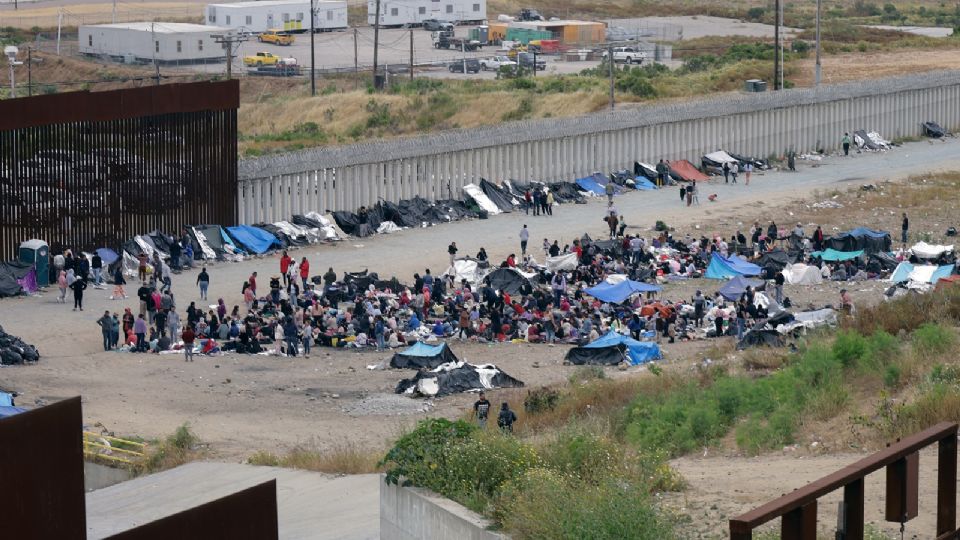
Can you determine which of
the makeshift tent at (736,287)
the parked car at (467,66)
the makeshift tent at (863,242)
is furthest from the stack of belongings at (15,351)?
the parked car at (467,66)

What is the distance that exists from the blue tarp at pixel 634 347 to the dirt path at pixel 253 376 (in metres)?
0.44

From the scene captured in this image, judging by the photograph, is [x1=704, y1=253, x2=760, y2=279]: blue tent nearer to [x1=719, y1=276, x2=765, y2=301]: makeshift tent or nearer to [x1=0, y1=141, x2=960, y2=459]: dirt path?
[x1=0, y1=141, x2=960, y2=459]: dirt path

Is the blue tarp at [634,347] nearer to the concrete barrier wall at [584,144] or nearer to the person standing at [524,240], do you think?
the person standing at [524,240]

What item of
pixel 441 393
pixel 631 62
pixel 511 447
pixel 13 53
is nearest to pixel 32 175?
pixel 441 393

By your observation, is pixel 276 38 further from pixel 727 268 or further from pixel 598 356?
pixel 598 356

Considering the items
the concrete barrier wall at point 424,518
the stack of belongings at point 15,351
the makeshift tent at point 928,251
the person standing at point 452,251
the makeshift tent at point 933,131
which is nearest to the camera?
the concrete barrier wall at point 424,518

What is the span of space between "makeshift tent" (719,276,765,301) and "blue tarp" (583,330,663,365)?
466 centimetres

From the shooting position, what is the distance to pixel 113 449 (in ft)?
89.4

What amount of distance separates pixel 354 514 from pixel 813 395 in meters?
6.04

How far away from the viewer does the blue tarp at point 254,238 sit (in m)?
44.4

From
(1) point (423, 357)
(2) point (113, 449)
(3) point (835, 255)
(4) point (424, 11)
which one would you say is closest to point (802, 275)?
(3) point (835, 255)

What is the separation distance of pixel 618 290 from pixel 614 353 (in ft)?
15.0

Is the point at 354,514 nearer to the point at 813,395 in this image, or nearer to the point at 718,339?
the point at 813,395

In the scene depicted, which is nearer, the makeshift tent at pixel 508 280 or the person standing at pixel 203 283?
the person standing at pixel 203 283
